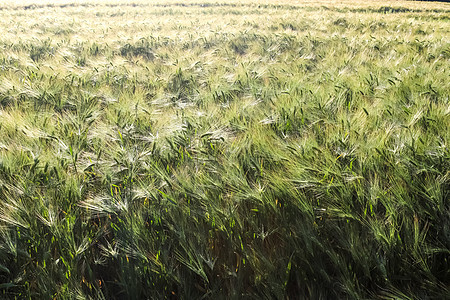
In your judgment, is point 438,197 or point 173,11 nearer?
point 438,197

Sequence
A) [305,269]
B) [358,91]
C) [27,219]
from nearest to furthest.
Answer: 1. [305,269]
2. [27,219]
3. [358,91]

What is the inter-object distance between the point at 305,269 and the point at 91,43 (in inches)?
231

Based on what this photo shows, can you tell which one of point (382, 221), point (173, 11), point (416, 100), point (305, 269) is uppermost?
point (173, 11)

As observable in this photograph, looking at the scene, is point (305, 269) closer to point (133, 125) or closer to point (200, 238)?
point (200, 238)

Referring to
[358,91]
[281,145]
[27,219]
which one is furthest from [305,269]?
[358,91]

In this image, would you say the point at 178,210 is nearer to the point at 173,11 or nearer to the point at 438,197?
the point at 438,197

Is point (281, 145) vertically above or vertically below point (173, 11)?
below

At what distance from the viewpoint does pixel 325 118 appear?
73.8 inches

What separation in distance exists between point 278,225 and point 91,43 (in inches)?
223

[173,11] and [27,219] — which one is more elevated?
[173,11]

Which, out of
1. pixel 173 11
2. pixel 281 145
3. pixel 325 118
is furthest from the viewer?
pixel 173 11

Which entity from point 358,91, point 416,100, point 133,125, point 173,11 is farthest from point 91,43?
point 173,11

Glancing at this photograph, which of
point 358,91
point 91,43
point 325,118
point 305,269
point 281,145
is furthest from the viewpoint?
point 91,43

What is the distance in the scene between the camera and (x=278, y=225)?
117 centimetres
